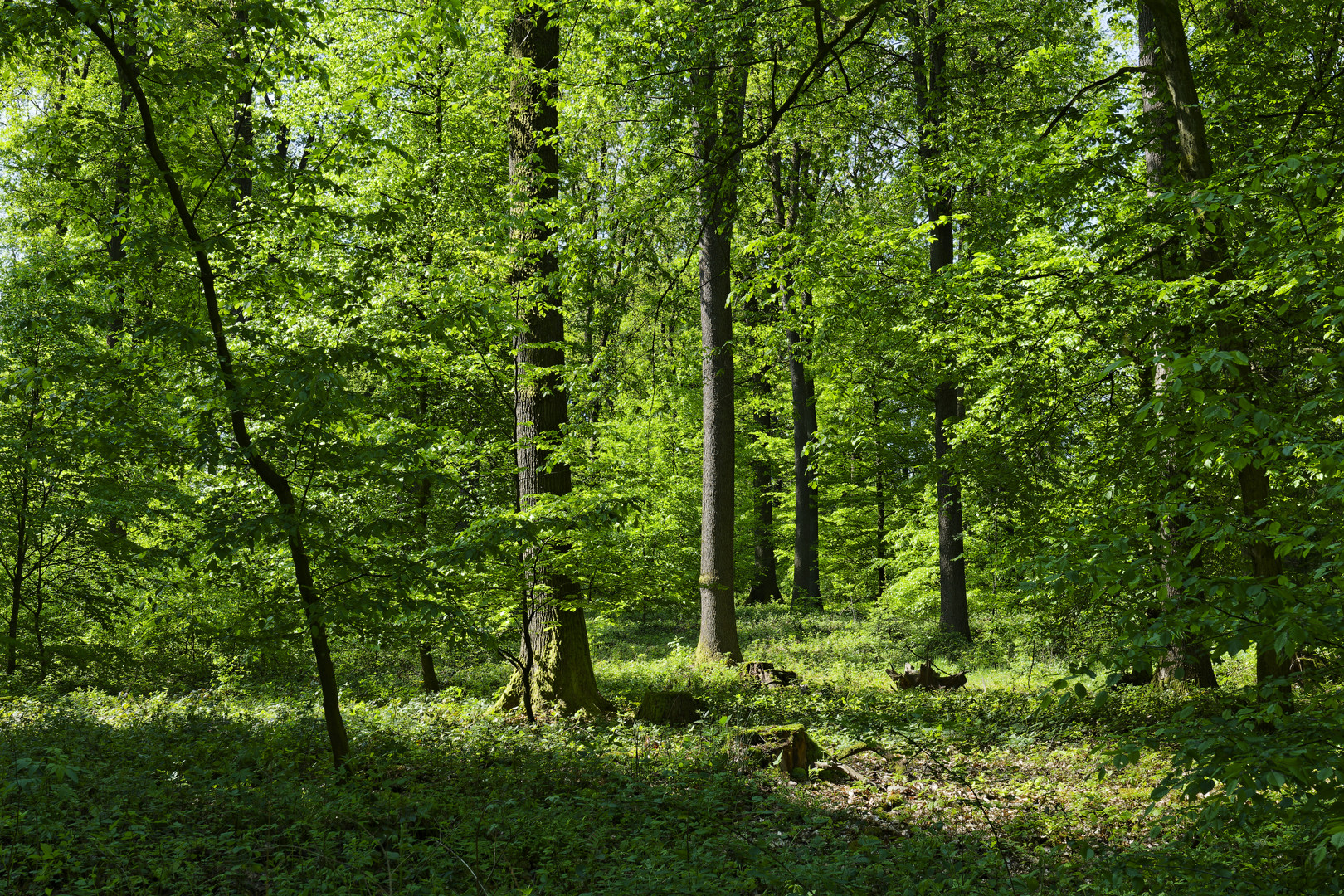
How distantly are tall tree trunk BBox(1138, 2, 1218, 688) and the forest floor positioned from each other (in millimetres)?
708

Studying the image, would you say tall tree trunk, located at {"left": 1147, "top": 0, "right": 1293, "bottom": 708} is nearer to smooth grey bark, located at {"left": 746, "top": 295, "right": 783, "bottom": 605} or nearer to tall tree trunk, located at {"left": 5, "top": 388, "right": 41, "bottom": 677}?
tall tree trunk, located at {"left": 5, "top": 388, "right": 41, "bottom": 677}

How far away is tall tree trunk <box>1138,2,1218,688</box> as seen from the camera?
405cm

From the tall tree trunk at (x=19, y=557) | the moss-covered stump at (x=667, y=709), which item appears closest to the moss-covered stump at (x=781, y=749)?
the moss-covered stump at (x=667, y=709)

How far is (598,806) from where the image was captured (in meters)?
5.94

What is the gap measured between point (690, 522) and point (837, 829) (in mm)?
15545

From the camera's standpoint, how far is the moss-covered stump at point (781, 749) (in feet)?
24.2

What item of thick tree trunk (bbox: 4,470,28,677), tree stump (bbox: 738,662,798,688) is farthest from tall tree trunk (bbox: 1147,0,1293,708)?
thick tree trunk (bbox: 4,470,28,677)

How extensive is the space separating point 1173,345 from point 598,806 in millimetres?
5473

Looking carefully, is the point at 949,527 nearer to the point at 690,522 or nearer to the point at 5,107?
the point at 690,522

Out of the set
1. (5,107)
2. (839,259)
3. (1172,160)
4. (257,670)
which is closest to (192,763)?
(257,670)

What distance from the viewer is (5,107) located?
14945 millimetres

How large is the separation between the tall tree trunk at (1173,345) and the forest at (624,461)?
0.07 m

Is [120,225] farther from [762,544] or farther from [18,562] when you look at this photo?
[762,544]

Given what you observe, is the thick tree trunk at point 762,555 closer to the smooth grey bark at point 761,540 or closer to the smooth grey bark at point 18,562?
the smooth grey bark at point 761,540
